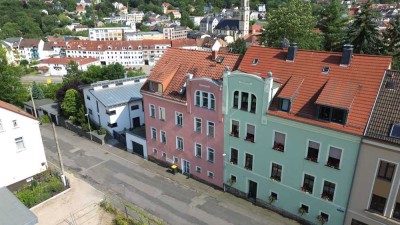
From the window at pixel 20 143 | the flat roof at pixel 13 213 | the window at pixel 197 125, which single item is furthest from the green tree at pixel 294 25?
the flat roof at pixel 13 213

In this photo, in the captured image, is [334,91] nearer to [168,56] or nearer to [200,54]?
[200,54]

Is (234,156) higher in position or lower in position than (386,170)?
lower

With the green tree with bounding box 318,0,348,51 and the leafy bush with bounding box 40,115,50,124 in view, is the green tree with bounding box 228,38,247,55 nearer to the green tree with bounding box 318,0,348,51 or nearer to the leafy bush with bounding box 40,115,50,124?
the green tree with bounding box 318,0,348,51

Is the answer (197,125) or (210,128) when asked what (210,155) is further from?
(197,125)

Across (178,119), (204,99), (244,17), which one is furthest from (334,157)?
(244,17)

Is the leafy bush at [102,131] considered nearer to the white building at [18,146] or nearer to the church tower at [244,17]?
the white building at [18,146]


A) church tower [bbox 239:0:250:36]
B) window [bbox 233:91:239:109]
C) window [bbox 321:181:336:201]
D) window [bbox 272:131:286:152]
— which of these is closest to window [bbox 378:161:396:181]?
window [bbox 321:181:336:201]
